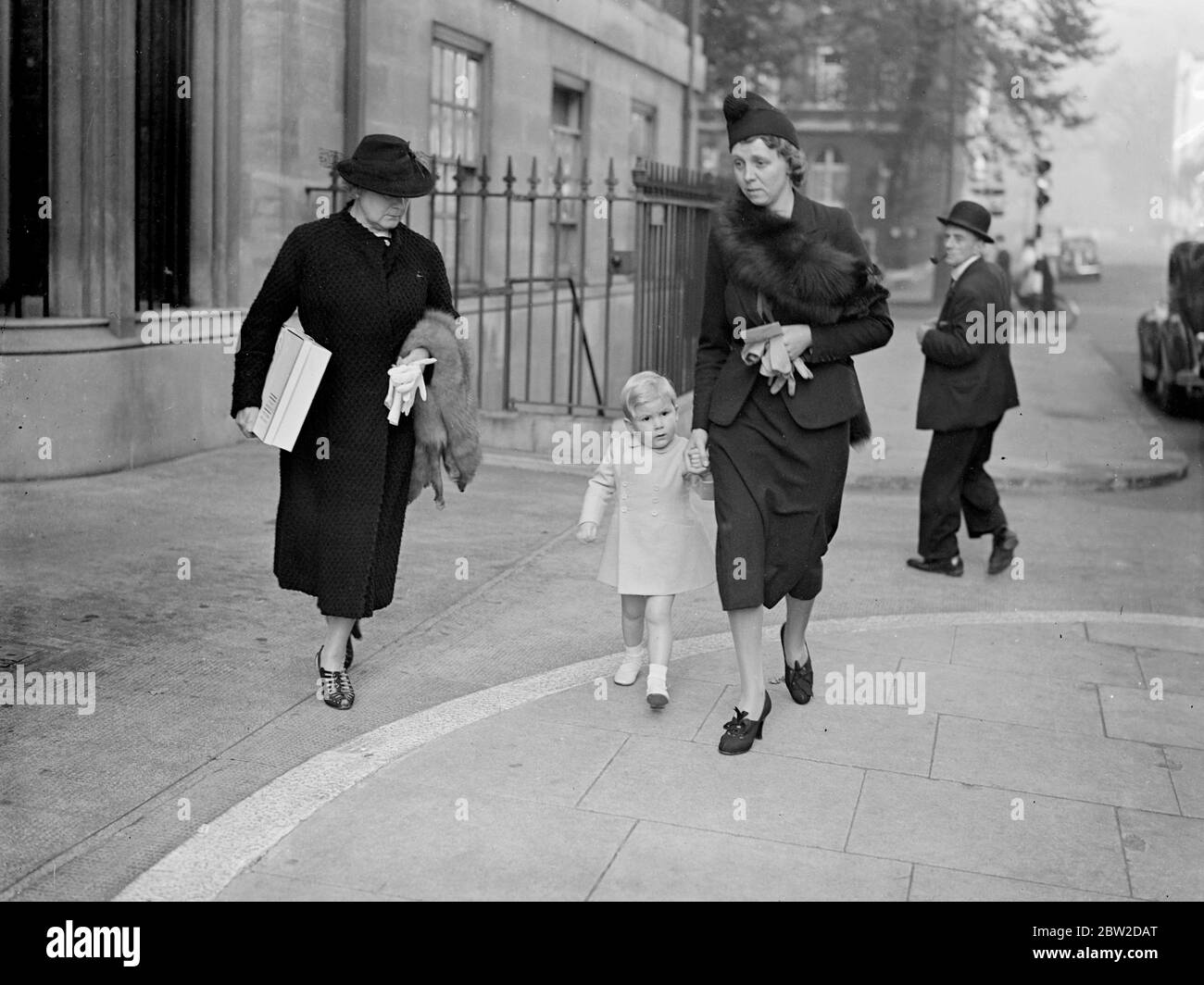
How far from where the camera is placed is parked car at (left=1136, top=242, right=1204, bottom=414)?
1542 cm

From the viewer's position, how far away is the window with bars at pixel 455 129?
1398cm

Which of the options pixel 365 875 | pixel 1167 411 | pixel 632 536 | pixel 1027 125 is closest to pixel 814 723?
pixel 632 536

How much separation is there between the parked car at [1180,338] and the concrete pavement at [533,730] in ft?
25.0

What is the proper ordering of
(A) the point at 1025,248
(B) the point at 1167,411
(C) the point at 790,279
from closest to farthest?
(C) the point at 790,279 → (B) the point at 1167,411 → (A) the point at 1025,248

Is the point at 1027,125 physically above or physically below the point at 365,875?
above

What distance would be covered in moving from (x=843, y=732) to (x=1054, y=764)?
667 millimetres

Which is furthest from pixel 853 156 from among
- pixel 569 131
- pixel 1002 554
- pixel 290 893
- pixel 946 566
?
pixel 290 893

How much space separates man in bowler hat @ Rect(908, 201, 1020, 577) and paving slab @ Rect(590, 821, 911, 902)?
13.0ft

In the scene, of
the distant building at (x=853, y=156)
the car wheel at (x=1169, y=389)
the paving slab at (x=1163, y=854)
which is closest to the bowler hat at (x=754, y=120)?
the paving slab at (x=1163, y=854)

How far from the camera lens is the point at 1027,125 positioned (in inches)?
1553

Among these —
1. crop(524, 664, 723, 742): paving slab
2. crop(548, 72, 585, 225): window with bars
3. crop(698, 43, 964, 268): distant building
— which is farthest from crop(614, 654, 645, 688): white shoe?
crop(698, 43, 964, 268): distant building
